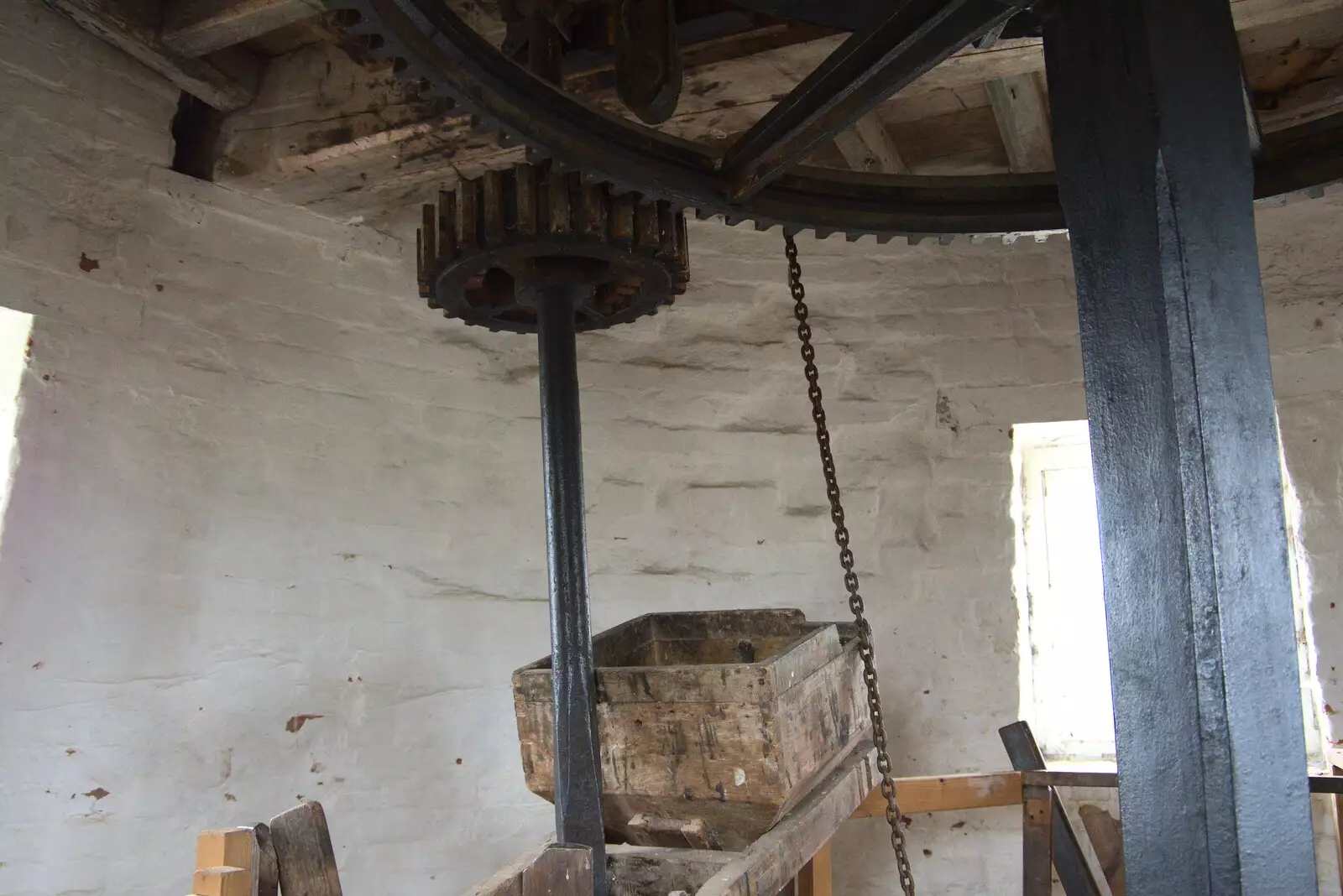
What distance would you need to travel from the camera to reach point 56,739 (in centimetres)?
217

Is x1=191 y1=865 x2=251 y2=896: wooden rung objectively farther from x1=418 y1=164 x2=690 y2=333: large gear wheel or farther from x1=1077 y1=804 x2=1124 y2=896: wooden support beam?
x1=1077 y1=804 x2=1124 y2=896: wooden support beam

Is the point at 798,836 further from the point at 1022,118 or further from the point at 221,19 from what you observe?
the point at 221,19

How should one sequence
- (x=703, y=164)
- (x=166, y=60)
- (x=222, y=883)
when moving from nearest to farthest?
1. (x=222, y=883)
2. (x=703, y=164)
3. (x=166, y=60)

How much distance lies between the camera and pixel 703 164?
1.58 m

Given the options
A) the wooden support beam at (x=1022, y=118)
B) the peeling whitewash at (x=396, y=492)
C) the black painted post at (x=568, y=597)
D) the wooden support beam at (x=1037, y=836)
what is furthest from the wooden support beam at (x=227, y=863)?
the wooden support beam at (x=1022, y=118)

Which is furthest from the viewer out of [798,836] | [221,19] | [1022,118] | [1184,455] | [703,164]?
[1022,118]

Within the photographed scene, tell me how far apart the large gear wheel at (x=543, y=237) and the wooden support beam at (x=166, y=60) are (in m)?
1.11

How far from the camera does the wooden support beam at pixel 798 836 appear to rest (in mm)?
1519

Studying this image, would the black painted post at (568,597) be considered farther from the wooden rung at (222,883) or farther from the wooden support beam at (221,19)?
the wooden support beam at (221,19)

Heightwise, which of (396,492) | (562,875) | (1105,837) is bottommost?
(1105,837)

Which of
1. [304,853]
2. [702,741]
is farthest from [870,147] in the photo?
[304,853]

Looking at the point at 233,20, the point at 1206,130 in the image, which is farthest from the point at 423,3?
the point at 233,20

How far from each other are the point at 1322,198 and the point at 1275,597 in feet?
8.28

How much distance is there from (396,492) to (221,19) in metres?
1.24
